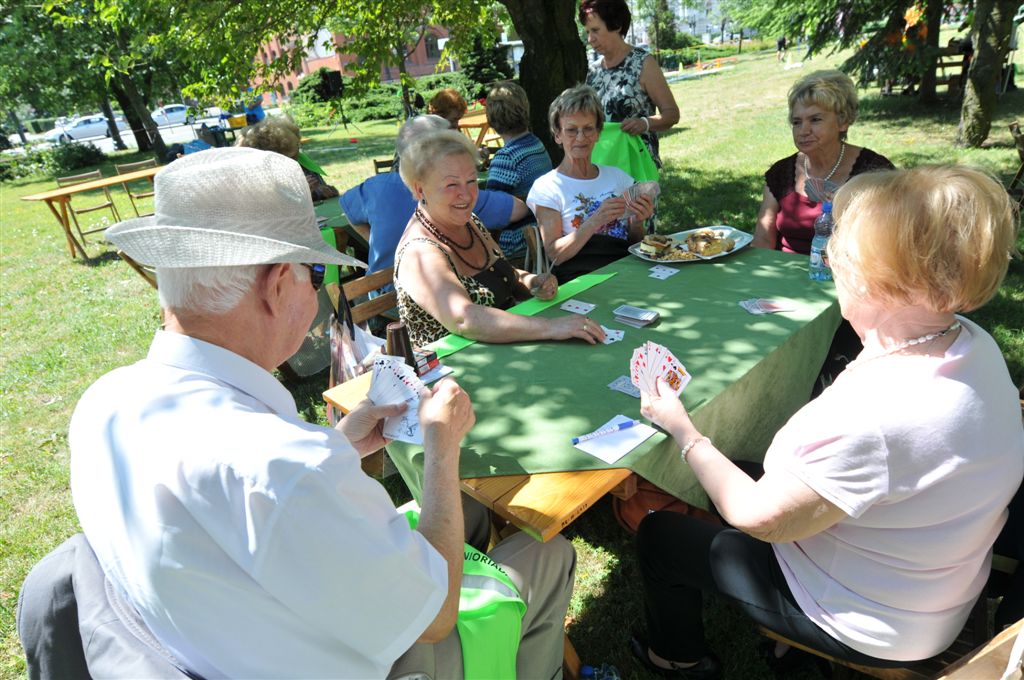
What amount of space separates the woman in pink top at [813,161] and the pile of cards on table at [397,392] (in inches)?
101

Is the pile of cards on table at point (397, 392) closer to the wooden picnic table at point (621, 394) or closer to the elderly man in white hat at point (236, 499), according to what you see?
the wooden picnic table at point (621, 394)

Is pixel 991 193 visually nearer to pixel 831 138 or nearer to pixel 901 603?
pixel 901 603

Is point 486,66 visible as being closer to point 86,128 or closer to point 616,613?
point 616,613

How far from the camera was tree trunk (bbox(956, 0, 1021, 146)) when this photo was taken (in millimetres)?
8305

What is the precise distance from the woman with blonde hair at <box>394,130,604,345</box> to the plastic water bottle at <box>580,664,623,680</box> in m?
1.18

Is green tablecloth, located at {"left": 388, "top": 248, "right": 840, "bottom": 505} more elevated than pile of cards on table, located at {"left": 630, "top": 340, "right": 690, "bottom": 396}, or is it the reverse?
pile of cards on table, located at {"left": 630, "top": 340, "right": 690, "bottom": 396}

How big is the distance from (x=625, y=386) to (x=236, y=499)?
1356mm

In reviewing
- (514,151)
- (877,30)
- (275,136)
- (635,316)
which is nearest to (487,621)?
(635,316)

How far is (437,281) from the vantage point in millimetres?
2557

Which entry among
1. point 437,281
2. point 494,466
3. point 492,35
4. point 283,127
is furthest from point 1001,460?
point 492,35

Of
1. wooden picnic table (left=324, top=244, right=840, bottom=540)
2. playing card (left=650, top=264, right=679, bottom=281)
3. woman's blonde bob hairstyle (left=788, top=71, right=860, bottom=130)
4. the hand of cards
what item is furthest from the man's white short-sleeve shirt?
woman's blonde bob hairstyle (left=788, top=71, right=860, bottom=130)

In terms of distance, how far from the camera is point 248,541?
1.02m

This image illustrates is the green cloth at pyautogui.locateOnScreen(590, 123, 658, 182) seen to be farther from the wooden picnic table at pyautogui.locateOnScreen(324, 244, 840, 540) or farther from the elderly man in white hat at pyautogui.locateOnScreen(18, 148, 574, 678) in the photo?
the elderly man in white hat at pyautogui.locateOnScreen(18, 148, 574, 678)

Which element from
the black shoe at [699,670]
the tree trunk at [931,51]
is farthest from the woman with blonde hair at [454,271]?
the tree trunk at [931,51]
